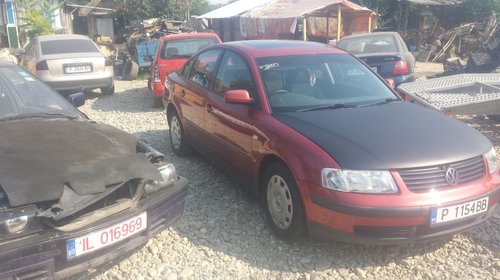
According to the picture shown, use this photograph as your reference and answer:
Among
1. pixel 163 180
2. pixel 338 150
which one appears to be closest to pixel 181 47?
pixel 163 180

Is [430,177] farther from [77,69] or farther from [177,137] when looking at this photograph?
[77,69]

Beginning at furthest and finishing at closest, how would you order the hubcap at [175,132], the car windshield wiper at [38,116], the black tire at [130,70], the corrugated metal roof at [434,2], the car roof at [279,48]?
the corrugated metal roof at [434,2] → the black tire at [130,70] → the hubcap at [175,132] → the car roof at [279,48] → the car windshield wiper at [38,116]

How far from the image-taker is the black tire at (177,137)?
571 cm

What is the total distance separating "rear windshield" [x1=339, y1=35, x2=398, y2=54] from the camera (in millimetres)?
9016

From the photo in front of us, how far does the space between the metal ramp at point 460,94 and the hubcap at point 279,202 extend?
2590 mm

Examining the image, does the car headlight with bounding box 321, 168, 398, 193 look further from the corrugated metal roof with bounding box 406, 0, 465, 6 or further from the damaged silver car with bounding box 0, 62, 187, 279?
the corrugated metal roof with bounding box 406, 0, 465, 6

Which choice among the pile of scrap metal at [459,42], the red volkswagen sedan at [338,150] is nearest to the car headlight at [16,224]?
the red volkswagen sedan at [338,150]

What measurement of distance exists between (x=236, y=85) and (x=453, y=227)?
2.26 metres

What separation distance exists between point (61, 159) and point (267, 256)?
1627 mm

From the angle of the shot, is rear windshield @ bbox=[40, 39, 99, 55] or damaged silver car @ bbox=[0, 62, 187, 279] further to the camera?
rear windshield @ bbox=[40, 39, 99, 55]

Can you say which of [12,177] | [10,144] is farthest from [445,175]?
[10,144]

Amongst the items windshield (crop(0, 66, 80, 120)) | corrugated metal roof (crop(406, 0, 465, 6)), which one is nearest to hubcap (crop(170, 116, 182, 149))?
windshield (crop(0, 66, 80, 120))

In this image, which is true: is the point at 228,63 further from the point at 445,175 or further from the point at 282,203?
the point at 445,175

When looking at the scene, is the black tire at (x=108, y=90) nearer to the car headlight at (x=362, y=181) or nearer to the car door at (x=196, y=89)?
the car door at (x=196, y=89)
